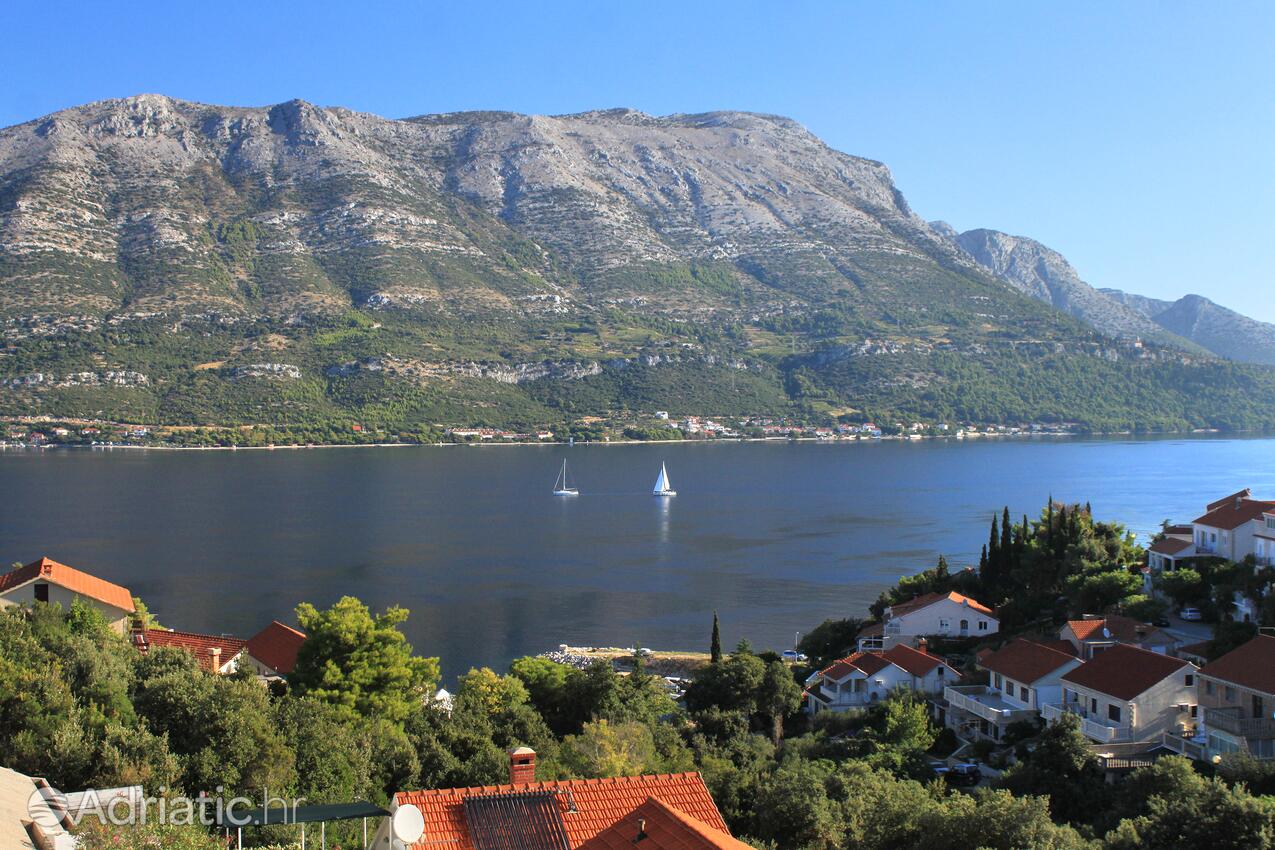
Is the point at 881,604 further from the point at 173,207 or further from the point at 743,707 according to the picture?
the point at 173,207

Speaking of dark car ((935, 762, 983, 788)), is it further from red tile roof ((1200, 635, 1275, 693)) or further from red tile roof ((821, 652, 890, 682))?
red tile roof ((821, 652, 890, 682))

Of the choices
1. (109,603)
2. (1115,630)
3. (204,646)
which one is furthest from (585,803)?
(1115,630)

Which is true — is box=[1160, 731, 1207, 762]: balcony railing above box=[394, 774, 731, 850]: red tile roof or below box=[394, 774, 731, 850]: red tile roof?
below

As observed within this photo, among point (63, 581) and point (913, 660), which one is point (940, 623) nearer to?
point (913, 660)

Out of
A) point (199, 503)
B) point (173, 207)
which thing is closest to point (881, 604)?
point (199, 503)

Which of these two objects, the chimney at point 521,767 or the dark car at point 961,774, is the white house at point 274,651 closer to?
the dark car at point 961,774

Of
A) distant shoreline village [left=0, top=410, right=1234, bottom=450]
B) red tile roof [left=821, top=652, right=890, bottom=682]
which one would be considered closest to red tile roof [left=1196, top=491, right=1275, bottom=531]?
red tile roof [left=821, top=652, right=890, bottom=682]
